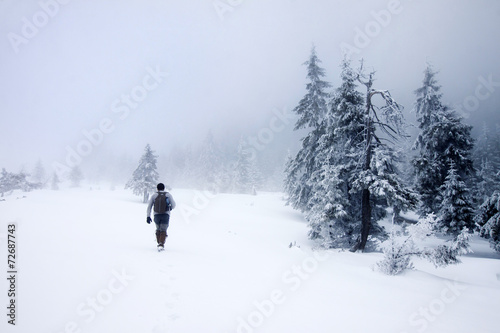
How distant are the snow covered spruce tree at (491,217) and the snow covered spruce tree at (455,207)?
10.3 ft

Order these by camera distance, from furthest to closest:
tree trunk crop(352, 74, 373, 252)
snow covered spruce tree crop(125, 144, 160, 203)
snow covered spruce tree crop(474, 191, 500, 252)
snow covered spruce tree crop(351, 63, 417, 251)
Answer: snow covered spruce tree crop(125, 144, 160, 203) → snow covered spruce tree crop(474, 191, 500, 252) → tree trunk crop(352, 74, 373, 252) → snow covered spruce tree crop(351, 63, 417, 251)

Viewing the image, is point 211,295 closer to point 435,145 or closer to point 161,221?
point 161,221

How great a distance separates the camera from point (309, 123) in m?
19.8

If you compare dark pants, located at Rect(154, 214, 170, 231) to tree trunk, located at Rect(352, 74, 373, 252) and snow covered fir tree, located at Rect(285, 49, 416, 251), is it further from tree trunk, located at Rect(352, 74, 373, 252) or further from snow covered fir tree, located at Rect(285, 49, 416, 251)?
tree trunk, located at Rect(352, 74, 373, 252)

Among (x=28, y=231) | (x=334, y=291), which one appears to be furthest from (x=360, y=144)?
(x=28, y=231)

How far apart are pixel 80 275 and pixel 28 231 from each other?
6321 mm

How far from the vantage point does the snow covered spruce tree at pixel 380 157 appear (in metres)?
12.1

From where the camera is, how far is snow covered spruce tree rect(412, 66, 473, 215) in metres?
20.2

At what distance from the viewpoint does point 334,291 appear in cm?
562

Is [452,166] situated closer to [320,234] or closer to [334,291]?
[320,234]

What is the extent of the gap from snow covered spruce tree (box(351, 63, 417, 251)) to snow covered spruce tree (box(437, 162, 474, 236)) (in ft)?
31.8

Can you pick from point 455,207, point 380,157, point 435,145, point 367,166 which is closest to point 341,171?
point 367,166

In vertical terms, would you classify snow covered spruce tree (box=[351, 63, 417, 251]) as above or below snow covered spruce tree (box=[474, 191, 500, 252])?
above

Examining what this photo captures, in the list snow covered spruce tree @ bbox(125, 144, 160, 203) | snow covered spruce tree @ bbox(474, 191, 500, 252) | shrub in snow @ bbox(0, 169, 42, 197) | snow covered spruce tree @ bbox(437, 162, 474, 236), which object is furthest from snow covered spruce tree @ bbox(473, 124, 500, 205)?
shrub in snow @ bbox(0, 169, 42, 197)
